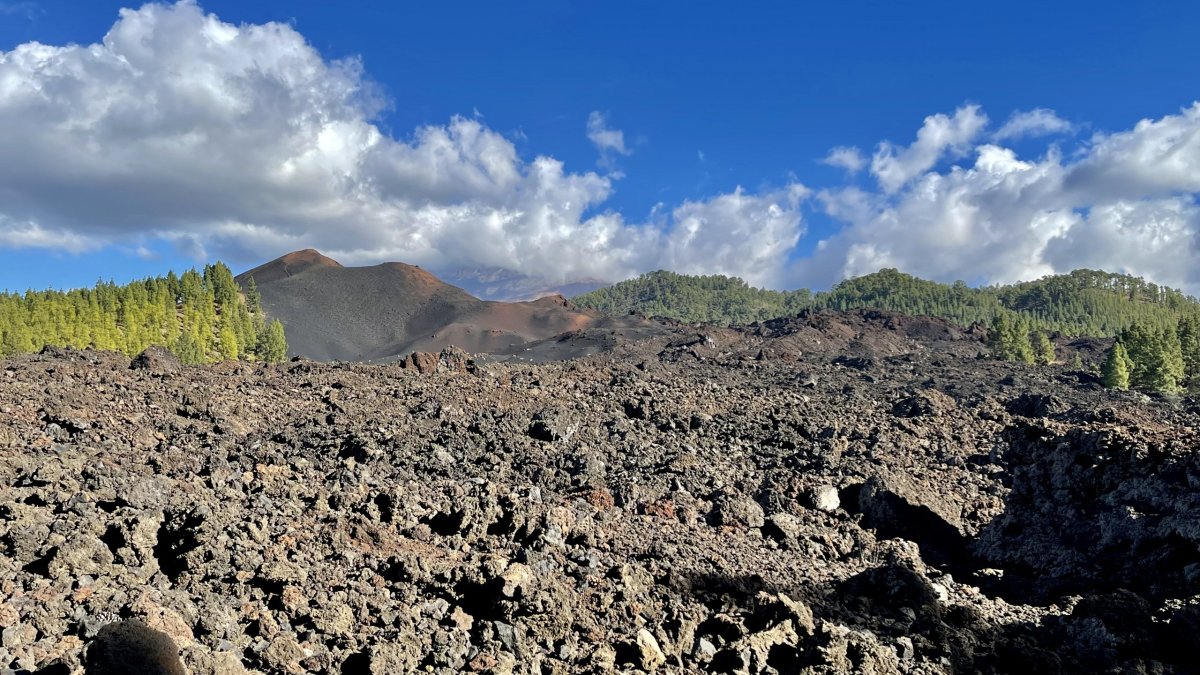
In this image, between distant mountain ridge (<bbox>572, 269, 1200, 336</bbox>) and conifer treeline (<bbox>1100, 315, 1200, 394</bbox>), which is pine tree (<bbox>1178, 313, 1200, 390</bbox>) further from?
distant mountain ridge (<bbox>572, 269, 1200, 336</bbox>)

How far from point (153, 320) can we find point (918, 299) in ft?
396

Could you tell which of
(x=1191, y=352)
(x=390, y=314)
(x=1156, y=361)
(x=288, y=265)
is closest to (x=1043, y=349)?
(x=1191, y=352)

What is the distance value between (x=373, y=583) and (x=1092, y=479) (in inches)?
494

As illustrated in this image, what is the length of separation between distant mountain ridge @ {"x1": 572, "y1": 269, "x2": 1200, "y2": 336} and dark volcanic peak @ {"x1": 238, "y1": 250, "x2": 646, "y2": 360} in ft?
188

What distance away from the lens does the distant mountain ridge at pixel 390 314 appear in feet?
239

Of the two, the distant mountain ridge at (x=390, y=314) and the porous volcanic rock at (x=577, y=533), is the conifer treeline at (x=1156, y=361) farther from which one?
the distant mountain ridge at (x=390, y=314)

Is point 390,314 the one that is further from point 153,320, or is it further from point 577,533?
point 577,533

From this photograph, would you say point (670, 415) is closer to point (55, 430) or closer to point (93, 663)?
point (55, 430)

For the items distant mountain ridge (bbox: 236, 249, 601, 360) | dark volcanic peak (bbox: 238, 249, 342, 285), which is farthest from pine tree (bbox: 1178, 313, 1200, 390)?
dark volcanic peak (bbox: 238, 249, 342, 285)

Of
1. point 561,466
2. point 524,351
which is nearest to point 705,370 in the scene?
point 524,351

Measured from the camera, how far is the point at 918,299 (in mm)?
139375

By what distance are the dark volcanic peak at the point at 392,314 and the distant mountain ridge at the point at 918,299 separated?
57373 millimetres

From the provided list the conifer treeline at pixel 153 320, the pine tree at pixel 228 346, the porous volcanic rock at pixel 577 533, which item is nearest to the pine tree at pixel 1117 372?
the porous volcanic rock at pixel 577 533

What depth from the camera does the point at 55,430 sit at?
53.3 ft
